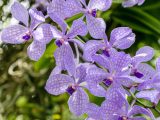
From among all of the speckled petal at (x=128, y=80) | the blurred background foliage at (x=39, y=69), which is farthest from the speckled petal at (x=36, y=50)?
the blurred background foliage at (x=39, y=69)

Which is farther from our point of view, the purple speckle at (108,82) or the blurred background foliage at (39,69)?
the blurred background foliage at (39,69)

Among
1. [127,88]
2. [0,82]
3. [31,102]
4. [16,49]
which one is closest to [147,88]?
[127,88]

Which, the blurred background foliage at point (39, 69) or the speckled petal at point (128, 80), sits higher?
the speckled petal at point (128, 80)

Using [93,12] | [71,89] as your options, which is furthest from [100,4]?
[71,89]

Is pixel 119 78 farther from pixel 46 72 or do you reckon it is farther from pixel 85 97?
pixel 46 72

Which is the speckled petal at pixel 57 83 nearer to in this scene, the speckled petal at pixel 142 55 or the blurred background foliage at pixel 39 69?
the speckled petal at pixel 142 55

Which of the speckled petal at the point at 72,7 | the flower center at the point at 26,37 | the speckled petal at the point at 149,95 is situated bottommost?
the speckled petal at the point at 149,95
